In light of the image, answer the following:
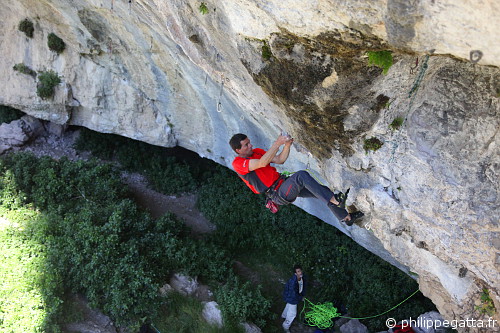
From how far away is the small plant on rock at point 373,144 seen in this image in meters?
5.62

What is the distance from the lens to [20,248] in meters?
9.54

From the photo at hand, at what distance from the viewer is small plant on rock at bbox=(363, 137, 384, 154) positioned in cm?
562

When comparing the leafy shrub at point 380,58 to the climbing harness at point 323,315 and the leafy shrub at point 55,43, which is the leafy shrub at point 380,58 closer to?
the climbing harness at point 323,315

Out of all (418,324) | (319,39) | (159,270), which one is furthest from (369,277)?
(319,39)

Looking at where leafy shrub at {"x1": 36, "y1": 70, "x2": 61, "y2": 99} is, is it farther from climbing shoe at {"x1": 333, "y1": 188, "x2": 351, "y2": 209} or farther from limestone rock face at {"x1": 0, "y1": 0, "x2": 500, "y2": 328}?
climbing shoe at {"x1": 333, "y1": 188, "x2": 351, "y2": 209}

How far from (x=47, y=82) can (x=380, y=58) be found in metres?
9.88

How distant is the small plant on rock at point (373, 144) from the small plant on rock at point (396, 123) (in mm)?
307

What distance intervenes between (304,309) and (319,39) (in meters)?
7.32

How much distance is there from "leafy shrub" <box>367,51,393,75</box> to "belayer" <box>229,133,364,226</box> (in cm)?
151

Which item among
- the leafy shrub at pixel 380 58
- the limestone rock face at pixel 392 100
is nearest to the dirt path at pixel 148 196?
the limestone rock face at pixel 392 100

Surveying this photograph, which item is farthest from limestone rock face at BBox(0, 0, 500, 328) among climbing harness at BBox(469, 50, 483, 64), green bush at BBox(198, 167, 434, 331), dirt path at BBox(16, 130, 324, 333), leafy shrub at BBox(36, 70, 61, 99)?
dirt path at BBox(16, 130, 324, 333)

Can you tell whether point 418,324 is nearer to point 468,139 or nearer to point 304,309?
point 304,309

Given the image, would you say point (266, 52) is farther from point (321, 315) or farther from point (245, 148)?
point (321, 315)

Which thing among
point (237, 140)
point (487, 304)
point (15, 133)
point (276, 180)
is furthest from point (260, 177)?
point (15, 133)
